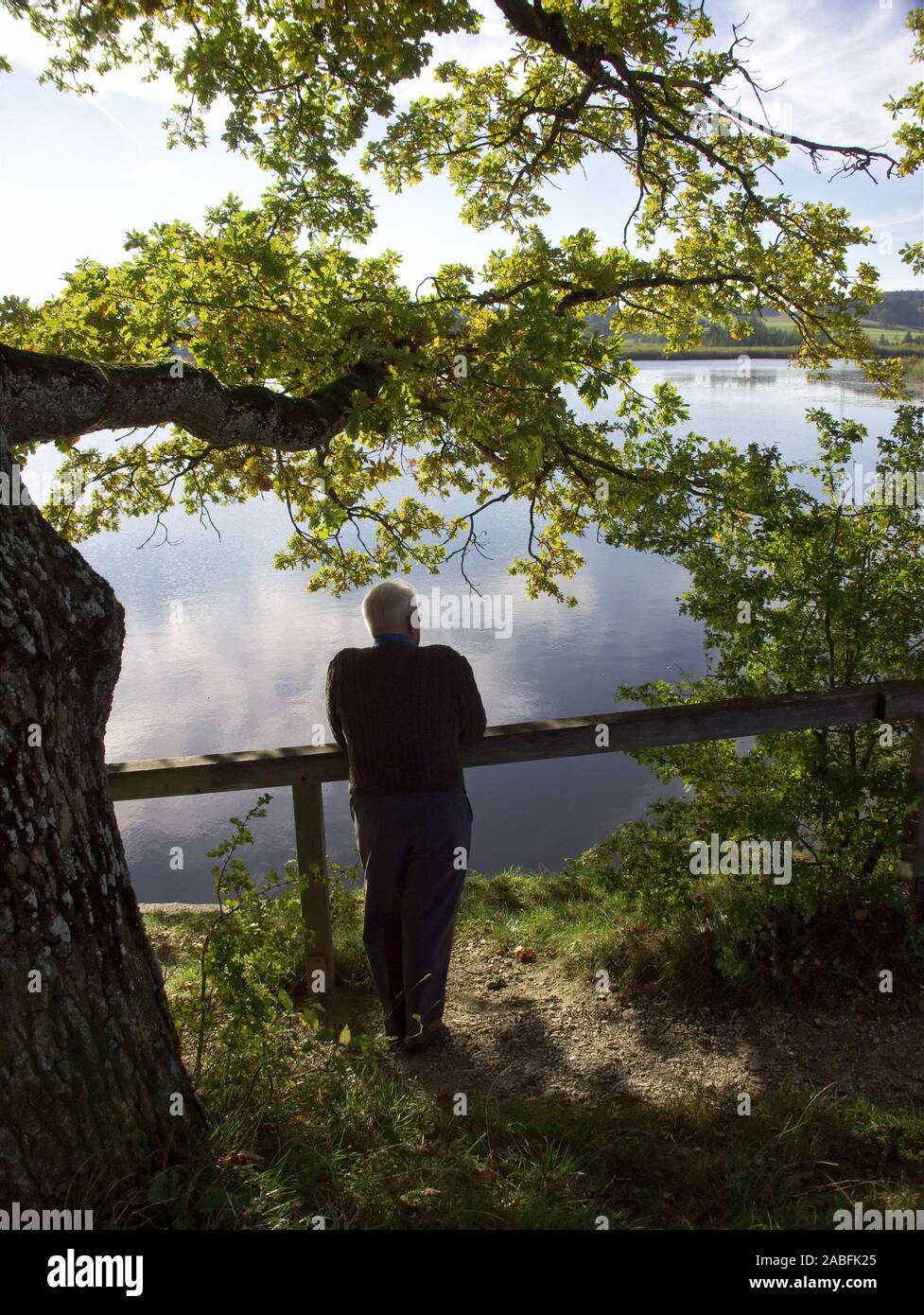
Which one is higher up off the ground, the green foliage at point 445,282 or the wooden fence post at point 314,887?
the green foliage at point 445,282

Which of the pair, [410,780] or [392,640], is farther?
[392,640]

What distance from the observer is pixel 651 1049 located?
12.6 ft

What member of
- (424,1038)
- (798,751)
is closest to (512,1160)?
(424,1038)

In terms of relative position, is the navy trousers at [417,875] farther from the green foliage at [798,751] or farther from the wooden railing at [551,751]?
the green foliage at [798,751]

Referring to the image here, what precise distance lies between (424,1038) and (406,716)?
1359 millimetres

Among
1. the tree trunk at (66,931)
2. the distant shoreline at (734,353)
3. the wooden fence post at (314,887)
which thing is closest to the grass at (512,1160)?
the tree trunk at (66,931)

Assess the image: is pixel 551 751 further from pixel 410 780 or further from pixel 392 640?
pixel 392 640

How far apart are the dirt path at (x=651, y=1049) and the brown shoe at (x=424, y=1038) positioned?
39 millimetres

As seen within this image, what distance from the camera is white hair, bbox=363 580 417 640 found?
384 centimetres

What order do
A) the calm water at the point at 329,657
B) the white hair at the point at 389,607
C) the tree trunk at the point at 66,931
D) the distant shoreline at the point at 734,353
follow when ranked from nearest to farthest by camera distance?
the tree trunk at the point at 66,931 < the white hair at the point at 389,607 < the distant shoreline at the point at 734,353 < the calm water at the point at 329,657

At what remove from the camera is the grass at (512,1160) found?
250cm

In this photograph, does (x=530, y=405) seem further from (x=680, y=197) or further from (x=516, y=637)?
(x=516, y=637)

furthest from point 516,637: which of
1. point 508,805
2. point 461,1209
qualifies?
point 461,1209

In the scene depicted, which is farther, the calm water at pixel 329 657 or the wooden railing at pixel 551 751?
the calm water at pixel 329 657
